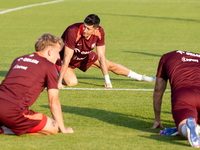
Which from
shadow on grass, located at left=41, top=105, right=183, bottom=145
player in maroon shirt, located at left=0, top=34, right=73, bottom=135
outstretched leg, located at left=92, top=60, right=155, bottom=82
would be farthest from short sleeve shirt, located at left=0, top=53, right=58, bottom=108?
outstretched leg, located at left=92, top=60, right=155, bottom=82

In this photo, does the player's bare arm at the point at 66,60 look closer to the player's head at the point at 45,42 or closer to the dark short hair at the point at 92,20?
the dark short hair at the point at 92,20

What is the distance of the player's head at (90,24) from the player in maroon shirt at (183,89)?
256 centimetres

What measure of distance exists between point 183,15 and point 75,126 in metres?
20.3

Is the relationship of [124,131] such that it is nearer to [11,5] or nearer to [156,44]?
[156,44]

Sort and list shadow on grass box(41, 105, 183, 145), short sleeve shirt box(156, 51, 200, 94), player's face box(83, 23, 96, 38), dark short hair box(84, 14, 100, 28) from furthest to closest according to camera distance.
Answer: player's face box(83, 23, 96, 38), dark short hair box(84, 14, 100, 28), shadow on grass box(41, 105, 183, 145), short sleeve shirt box(156, 51, 200, 94)

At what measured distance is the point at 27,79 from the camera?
15.6ft

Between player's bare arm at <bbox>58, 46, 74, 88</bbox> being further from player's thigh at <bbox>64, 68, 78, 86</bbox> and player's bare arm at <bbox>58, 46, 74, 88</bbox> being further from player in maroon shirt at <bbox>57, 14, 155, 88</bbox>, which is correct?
player's thigh at <bbox>64, 68, 78, 86</bbox>

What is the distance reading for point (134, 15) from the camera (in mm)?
24094

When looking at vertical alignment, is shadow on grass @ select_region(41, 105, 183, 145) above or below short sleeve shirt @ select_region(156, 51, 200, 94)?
below

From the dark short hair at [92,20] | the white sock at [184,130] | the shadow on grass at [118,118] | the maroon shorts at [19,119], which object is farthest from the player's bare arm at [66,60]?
the white sock at [184,130]

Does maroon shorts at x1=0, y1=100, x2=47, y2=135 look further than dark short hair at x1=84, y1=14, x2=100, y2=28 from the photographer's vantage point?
No

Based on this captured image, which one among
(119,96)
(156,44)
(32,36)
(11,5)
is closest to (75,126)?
(119,96)

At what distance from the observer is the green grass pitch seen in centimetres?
487

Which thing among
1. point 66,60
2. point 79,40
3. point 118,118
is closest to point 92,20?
point 79,40
